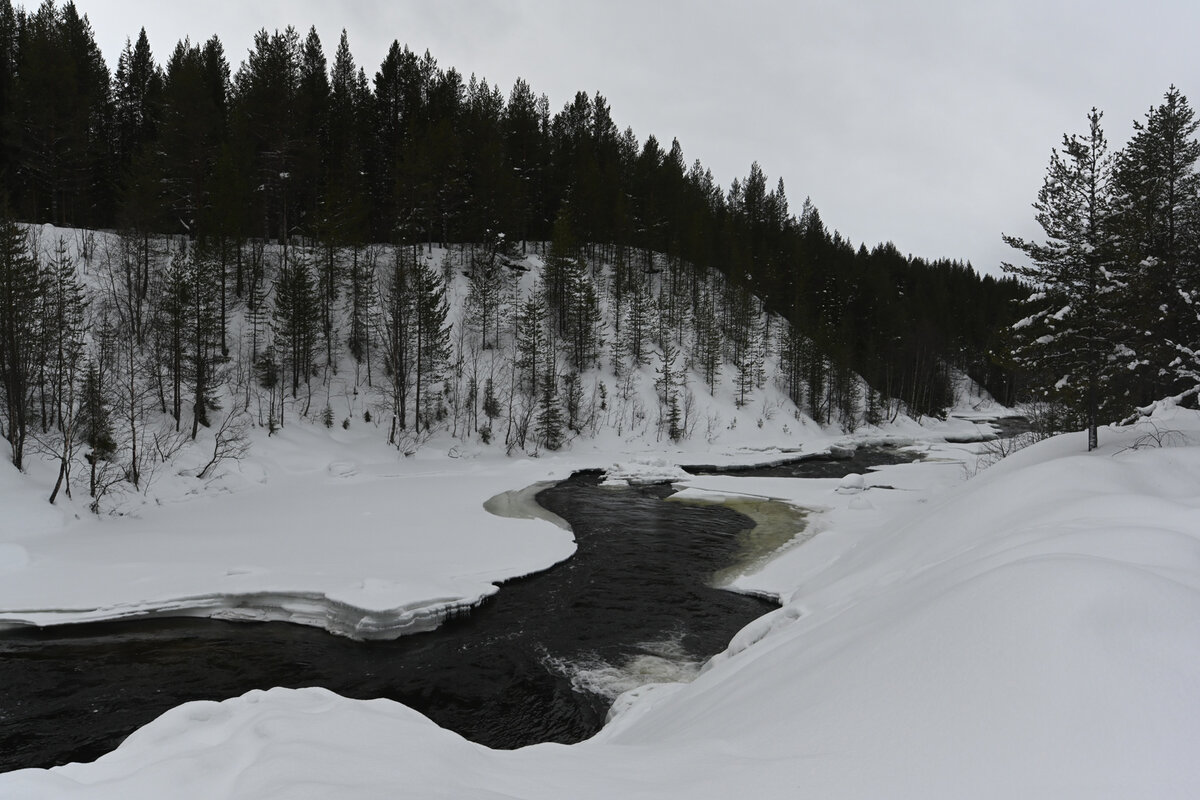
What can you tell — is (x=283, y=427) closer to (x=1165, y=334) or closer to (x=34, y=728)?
(x=34, y=728)

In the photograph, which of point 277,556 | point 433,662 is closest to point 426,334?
point 277,556

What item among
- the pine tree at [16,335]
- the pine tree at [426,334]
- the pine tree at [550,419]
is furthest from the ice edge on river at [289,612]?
the pine tree at [550,419]

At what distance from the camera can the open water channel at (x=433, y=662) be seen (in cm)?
831

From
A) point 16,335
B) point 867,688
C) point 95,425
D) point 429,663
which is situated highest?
point 16,335

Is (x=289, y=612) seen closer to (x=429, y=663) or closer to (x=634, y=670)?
(x=429, y=663)

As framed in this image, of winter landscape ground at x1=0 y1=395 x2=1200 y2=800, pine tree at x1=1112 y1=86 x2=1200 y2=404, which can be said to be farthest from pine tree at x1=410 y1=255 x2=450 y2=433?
pine tree at x1=1112 y1=86 x2=1200 y2=404

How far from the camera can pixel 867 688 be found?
416 cm

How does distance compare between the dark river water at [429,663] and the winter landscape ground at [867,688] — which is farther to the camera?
the dark river water at [429,663]

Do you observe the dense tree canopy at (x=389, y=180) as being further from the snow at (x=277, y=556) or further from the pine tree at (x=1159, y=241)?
the snow at (x=277, y=556)

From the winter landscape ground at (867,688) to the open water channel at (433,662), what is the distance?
67 centimetres

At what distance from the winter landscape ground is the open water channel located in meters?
0.67

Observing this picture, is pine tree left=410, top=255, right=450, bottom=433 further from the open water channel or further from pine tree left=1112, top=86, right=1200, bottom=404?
pine tree left=1112, top=86, right=1200, bottom=404

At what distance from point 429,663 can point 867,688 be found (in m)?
8.25

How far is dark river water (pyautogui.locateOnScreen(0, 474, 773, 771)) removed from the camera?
27.2ft
